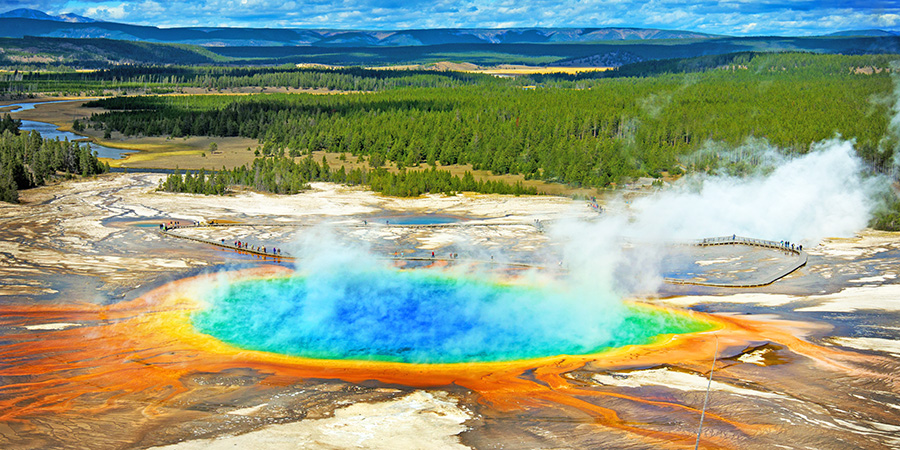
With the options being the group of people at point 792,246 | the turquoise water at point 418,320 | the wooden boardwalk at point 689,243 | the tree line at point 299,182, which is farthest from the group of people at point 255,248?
the group of people at point 792,246

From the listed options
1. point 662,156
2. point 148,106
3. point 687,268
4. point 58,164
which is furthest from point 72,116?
point 687,268

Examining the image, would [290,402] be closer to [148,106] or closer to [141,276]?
[141,276]

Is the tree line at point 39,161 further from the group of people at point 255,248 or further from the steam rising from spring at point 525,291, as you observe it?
the steam rising from spring at point 525,291

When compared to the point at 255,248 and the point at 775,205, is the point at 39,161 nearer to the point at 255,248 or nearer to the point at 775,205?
the point at 255,248

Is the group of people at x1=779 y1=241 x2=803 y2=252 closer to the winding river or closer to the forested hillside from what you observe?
the forested hillside

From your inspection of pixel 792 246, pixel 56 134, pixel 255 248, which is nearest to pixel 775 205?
pixel 792 246

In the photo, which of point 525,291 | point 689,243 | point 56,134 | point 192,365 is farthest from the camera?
point 56,134
